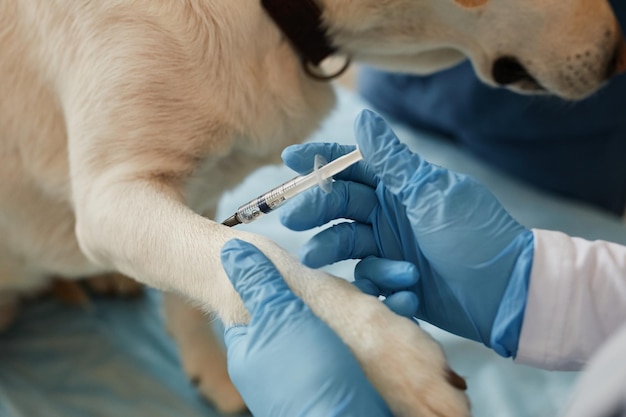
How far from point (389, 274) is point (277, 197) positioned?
192mm

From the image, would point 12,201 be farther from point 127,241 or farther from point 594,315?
point 594,315

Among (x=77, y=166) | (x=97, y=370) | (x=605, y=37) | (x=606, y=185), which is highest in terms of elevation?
(x=605, y=37)

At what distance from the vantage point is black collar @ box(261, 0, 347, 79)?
99 cm

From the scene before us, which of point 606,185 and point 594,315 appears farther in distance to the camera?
point 606,185

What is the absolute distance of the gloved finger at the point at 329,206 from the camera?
2.79ft

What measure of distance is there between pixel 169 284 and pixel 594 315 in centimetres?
53

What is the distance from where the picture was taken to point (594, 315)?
0.82 m

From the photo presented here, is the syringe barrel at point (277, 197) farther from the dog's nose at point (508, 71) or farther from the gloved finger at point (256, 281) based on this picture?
the dog's nose at point (508, 71)

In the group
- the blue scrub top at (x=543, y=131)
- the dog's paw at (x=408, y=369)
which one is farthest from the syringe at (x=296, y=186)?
the blue scrub top at (x=543, y=131)

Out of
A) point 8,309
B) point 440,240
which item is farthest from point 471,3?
point 8,309

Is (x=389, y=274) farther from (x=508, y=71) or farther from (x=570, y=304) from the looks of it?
(x=508, y=71)

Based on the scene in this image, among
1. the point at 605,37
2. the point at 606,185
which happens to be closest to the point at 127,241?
the point at 605,37

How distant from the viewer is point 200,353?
1300mm

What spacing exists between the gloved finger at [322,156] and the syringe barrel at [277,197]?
0.02 meters
